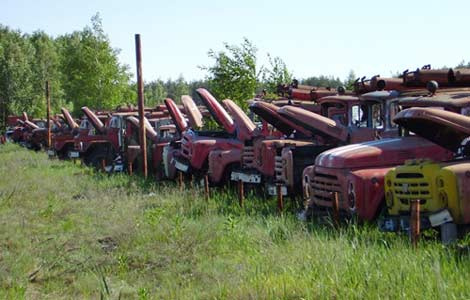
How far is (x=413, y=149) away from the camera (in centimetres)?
992

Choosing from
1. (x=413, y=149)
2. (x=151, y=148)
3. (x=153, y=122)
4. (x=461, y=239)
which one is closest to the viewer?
(x=461, y=239)

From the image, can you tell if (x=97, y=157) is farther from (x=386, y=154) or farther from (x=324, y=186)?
(x=386, y=154)

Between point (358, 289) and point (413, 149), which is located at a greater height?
point (413, 149)

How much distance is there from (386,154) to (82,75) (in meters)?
37.3

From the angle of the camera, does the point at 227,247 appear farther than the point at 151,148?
No

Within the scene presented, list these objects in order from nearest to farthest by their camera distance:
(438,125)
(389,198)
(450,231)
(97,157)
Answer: (450,231)
(389,198)
(438,125)
(97,157)

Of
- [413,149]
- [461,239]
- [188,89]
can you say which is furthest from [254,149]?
[188,89]

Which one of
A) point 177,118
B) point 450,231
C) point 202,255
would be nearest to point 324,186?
point 202,255

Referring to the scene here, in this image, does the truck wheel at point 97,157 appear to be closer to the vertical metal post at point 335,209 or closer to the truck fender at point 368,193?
the vertical metal post at point 335,209

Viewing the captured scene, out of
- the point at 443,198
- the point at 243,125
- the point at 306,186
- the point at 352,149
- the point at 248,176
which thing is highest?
the point at 243,125

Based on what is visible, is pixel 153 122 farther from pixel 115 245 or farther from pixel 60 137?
pixel 115 245

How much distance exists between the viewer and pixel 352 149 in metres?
10.3

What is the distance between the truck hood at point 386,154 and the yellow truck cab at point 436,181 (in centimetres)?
35

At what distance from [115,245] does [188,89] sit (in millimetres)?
106787
